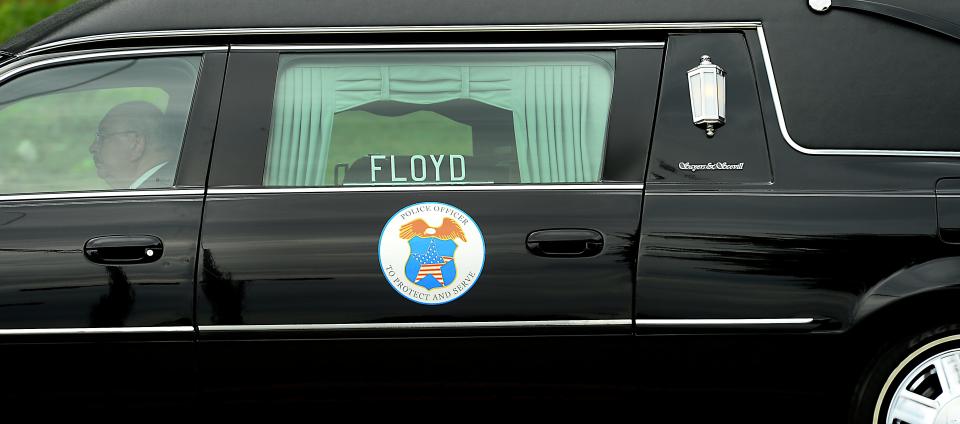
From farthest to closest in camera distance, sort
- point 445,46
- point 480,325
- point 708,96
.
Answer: point 445,46 < point 708,96 < point 480,325

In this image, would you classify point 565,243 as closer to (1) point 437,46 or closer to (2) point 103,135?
(1) point 437,46

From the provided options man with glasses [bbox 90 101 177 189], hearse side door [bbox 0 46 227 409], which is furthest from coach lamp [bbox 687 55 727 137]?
man with glasses [bbox 90 101 177 189]

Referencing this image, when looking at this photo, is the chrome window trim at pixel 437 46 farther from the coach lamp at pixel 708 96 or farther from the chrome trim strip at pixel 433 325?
the chrome trim strip at pixel 433 325

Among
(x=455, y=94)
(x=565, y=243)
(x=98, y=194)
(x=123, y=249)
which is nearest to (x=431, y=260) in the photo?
(x=565, y=243)

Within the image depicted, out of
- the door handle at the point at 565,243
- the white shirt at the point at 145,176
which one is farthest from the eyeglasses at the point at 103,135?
the door handle at the point at 565,243

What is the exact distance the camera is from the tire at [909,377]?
407cm

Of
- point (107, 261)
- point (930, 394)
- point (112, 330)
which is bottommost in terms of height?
point (930, 394)

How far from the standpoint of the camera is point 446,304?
3992 millimetres

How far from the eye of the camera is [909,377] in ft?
13.4

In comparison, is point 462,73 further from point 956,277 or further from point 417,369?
point 956,277

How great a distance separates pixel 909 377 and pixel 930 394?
87 mm

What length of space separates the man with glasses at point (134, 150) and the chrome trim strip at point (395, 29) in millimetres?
240

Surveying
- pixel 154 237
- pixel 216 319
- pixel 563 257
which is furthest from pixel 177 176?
pixel 563 257

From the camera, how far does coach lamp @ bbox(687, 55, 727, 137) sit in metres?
4.09
